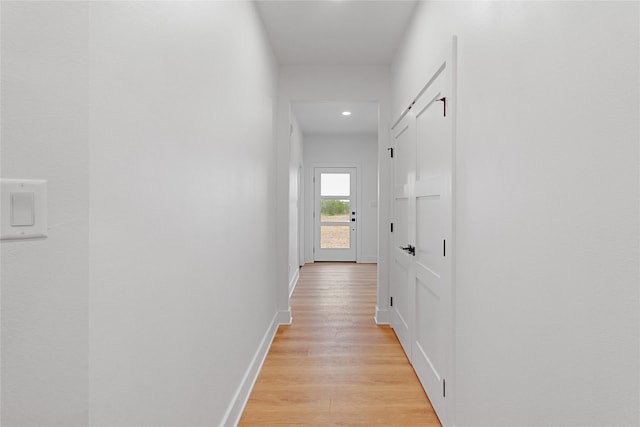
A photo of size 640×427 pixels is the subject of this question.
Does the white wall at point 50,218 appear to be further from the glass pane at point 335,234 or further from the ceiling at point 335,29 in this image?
the glass pane at point 335,234

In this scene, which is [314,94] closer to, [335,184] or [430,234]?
[430,234]

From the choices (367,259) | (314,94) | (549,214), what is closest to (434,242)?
(549,214)

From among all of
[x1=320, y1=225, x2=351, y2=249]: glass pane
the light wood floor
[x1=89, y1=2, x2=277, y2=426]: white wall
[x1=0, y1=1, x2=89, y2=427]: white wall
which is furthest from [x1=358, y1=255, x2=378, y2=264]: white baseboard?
[x1=0, y1=1, x2=89, y2=427]: white wall

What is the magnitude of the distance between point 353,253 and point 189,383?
6584mm

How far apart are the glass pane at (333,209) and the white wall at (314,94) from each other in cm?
415

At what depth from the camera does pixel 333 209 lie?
782cm

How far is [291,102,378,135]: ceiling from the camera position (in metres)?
5.46

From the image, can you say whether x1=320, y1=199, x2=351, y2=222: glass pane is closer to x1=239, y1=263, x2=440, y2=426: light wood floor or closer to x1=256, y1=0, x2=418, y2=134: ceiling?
x1=239, y1=263, x2=440, y2=426: light wood floor

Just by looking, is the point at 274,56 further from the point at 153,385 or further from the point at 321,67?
the point at 153,385

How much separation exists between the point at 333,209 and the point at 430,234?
18.4 ft

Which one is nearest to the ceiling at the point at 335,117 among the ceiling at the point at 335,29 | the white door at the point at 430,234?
the ceiling at the point at 335,29

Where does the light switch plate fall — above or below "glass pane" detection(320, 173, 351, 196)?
below

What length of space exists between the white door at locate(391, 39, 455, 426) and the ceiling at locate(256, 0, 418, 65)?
0.74m

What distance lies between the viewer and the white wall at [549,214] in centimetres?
80
